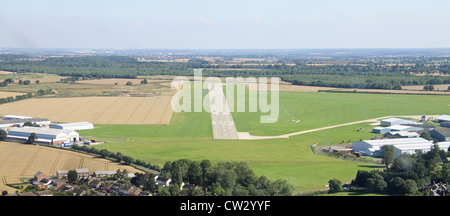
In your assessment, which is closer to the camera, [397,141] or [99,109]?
[397,141]

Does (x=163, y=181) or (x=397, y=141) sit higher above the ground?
(x=163, y=181)

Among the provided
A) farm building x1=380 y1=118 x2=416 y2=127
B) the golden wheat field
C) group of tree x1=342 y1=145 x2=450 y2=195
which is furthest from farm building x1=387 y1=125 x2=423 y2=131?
the golden wheat field

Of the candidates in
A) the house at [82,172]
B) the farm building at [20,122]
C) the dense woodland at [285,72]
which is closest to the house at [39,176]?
the house at [82,172]

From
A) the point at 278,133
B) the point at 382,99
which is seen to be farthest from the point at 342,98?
the point at 278,133

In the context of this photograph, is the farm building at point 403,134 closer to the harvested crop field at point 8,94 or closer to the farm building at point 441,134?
the farm building at point 441,134

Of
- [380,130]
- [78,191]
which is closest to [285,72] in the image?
[380,130]

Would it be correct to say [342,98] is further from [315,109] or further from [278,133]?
[278,133]

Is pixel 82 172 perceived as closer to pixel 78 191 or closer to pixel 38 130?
pixel 78 191
